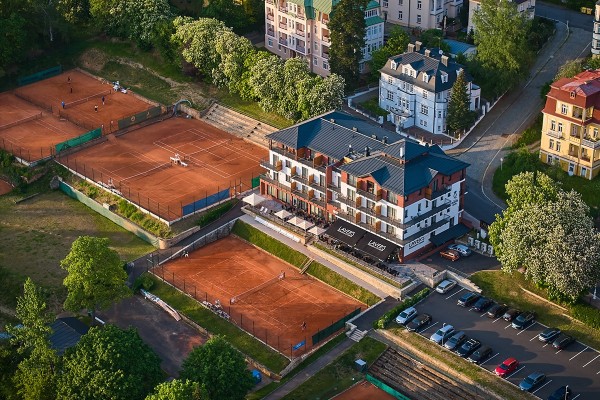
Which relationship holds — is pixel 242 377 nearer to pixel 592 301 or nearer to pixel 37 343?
pixel 37 343

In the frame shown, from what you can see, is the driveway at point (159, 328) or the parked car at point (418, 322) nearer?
Answer: the parked car at point (418, 322)

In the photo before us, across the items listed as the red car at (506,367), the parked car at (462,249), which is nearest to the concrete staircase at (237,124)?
the parked car at (462,249)

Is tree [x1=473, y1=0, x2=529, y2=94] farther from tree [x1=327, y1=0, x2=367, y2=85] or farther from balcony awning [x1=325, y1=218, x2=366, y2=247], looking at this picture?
balcony awning [x1=325, y1=218, x2=366, y2=247]

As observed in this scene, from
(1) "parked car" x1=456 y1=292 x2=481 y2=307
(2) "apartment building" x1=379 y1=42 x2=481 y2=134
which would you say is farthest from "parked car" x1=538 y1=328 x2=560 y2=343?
(2) "apartment building" x1=379 y1=42 x2=481 y2=134

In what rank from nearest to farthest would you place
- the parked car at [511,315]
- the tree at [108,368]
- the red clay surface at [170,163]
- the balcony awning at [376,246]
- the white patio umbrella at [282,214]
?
the tree at [108,368]
the parked car at [511,315]
the balcony awning at [376,246]
the white patio umbrella at [282,214]
the red clay surface at [170,163]

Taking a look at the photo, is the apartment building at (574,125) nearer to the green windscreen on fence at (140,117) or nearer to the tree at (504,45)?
the tree at (504,45)

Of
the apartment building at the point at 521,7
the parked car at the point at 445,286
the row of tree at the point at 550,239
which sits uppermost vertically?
the apartment building at the point at 521,7

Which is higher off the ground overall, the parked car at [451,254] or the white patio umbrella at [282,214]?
the white patio umbrella at [282,214]
